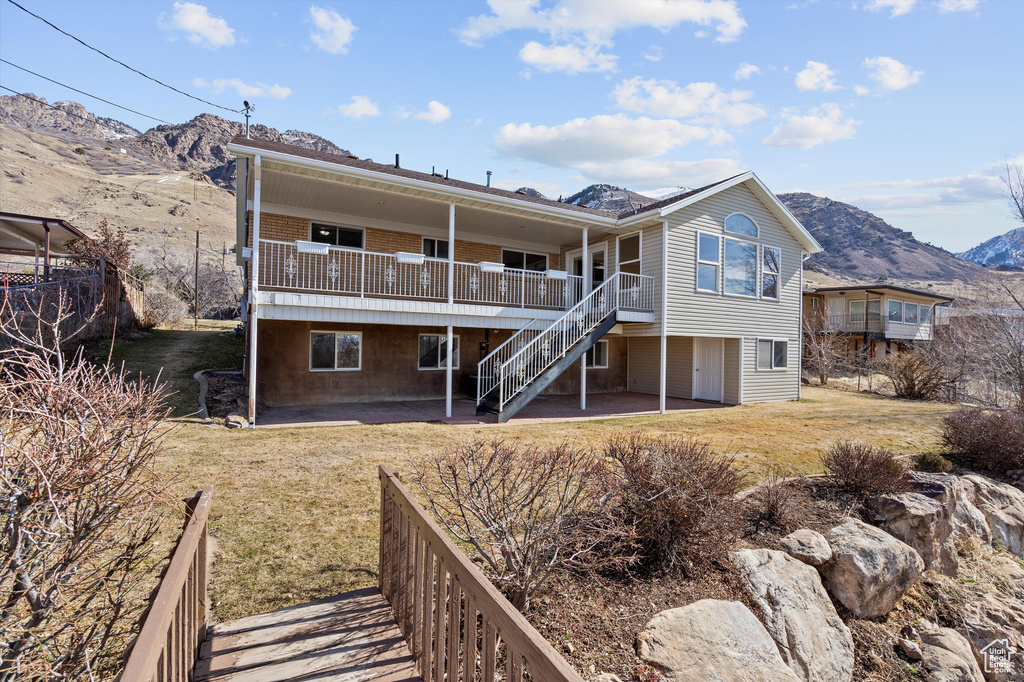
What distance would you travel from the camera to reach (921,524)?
628 cm

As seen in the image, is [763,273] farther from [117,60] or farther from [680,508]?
[117,60]

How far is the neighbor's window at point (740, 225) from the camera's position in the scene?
15.2m

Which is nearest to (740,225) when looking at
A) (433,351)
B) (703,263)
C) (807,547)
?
(703,263)

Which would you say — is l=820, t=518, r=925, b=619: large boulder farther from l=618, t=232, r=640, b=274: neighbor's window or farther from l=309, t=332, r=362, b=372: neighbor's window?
l=309, t=332, r=362, b=372: neighbor's window

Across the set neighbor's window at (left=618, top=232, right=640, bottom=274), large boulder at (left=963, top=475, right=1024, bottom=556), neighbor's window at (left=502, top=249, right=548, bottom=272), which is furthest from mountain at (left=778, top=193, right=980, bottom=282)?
large boulder at (left=963, top=475, right=1024, bottom=556)

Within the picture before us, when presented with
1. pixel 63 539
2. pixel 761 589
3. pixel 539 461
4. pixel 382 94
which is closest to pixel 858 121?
pixel 382 94

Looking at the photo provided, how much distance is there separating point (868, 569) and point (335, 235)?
1304cm

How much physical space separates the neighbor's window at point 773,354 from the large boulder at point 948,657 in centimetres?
1122

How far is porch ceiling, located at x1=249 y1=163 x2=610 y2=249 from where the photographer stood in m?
10.7

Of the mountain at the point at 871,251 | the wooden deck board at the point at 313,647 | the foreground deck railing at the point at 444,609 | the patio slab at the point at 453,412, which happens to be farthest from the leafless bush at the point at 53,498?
the mountain at the point at 871,251

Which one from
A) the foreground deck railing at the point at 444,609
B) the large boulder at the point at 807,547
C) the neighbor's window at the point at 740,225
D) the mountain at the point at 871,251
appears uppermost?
the mountain at the point at 871,251

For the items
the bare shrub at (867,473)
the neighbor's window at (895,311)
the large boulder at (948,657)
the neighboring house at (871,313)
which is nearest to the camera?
the large boulder at (948,657)

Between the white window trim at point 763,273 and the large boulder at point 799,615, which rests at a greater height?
the white window trim at point 763,273

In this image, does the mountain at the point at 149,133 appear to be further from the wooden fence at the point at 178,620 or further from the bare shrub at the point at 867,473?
the wooden fence at the point at 178,620
